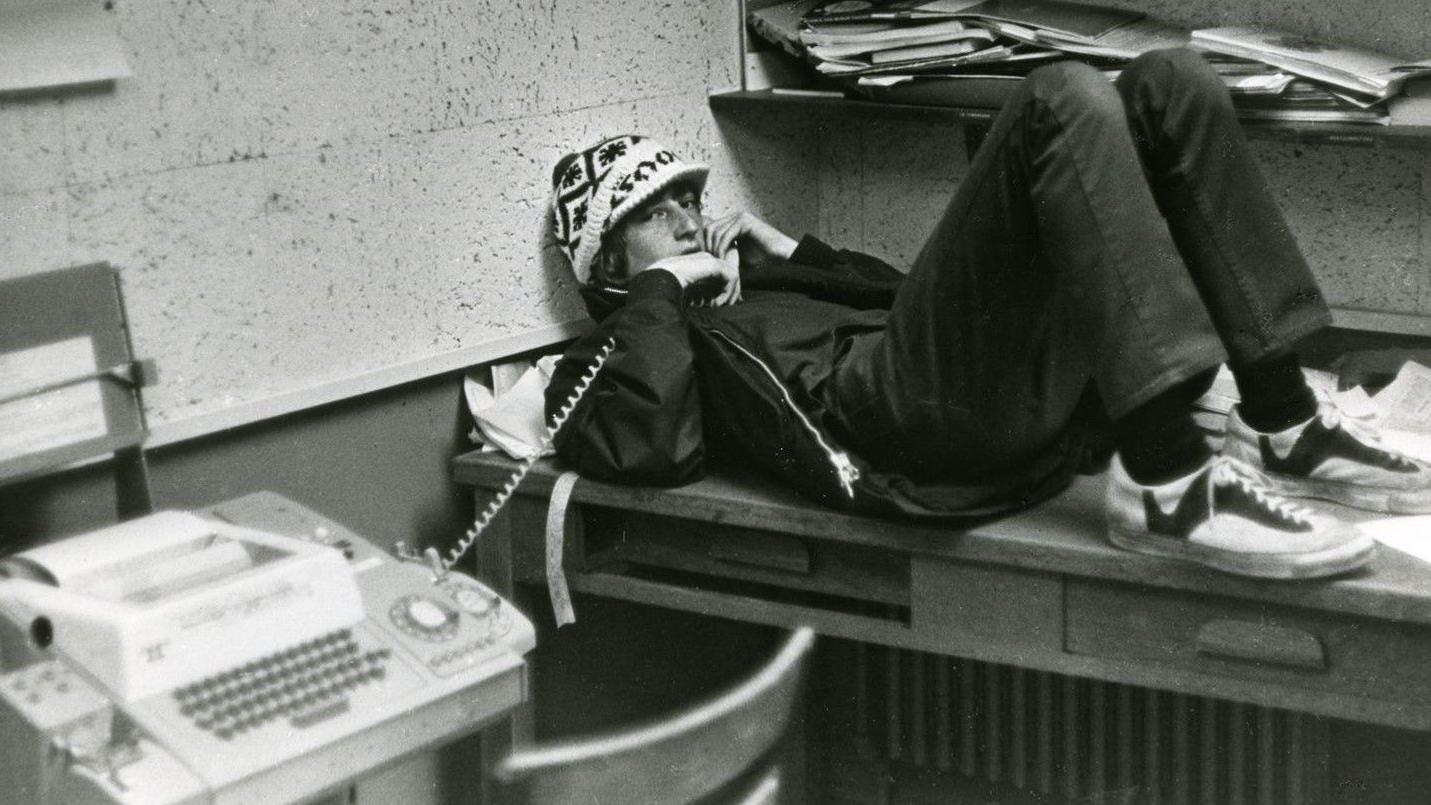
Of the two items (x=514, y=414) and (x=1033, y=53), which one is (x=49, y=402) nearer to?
(x=514, y=414)

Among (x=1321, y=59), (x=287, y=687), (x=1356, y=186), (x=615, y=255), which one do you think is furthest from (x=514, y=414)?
(x=1356, y=186)

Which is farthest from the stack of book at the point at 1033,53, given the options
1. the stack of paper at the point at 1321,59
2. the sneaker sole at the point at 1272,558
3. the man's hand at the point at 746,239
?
the sneaker sole at the point at 1272,558

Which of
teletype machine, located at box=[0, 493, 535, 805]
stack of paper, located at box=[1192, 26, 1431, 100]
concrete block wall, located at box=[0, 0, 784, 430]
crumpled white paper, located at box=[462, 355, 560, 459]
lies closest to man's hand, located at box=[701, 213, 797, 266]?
concrete block wall, located at box=[0, 0, 784, 430]

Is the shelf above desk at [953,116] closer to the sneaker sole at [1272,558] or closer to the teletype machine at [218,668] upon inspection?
the sneaker sole at [1272,558]

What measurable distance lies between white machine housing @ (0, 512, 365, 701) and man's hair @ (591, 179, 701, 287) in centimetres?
89

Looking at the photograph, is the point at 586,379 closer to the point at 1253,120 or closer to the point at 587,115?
the point at 587,115

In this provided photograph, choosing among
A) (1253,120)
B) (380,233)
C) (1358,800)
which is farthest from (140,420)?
(1358,800)

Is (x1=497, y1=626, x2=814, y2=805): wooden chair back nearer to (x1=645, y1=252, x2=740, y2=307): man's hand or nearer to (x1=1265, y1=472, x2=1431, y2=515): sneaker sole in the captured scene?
(x1=1265, y1=472, x2=1431, y2=515): sneaker sole

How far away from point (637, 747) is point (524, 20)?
5.57 ft

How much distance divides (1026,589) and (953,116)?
0.93 meters

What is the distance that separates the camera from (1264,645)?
5.81 ft

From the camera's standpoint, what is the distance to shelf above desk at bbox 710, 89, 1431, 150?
2199 millimetres

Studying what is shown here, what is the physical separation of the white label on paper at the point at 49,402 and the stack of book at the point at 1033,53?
4.70 ft

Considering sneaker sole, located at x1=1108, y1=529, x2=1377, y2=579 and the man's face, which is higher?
the man's face
